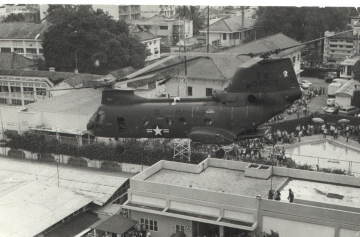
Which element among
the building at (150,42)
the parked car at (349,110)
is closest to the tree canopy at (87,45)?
the building at (150,42)

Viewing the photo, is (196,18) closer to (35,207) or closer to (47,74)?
(47,74)

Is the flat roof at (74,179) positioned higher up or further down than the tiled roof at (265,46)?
further down

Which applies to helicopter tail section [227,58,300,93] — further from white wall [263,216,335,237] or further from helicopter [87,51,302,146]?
white wall [263,216,335,237]

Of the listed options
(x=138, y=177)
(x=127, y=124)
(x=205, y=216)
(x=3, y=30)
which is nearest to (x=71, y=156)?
(x=138, y=177)

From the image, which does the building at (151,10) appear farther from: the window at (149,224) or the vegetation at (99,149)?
the window at (149,224)

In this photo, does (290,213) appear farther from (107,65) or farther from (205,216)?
(107,65)

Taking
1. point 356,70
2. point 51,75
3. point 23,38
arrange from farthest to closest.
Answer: point 23,38 → point 356,70 → point 51,75

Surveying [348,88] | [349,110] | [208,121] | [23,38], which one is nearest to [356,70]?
[348,88]
